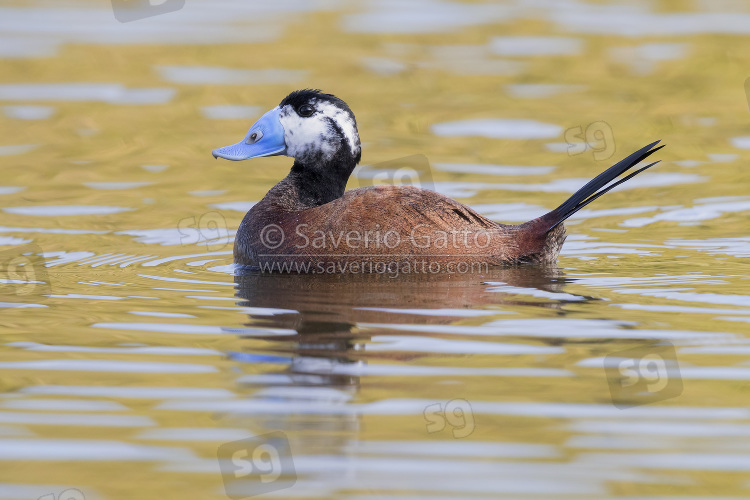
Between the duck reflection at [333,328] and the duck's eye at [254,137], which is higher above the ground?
the duck's eye at [254,137]

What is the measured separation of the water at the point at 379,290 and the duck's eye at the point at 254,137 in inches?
30.1

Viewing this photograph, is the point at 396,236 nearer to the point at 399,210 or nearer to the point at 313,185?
the point at 399,210

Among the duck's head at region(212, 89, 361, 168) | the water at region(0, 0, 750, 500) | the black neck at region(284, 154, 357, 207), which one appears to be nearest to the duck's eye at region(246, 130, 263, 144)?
the duck's head at region(212, 89, 361, 168)

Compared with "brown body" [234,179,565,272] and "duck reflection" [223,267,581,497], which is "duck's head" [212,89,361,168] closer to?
"brown body" [234,179,565,272]

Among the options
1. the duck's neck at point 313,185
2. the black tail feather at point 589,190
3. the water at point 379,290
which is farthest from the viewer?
the duck's neck at point 313,185

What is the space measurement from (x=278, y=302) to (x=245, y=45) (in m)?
8.32

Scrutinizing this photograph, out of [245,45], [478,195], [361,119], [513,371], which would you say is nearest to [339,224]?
[513,371]

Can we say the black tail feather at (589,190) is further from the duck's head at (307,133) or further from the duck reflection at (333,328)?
the duck's head at (307,133)

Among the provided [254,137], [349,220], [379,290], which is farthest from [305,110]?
[379,290]

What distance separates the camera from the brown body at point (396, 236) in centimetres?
616

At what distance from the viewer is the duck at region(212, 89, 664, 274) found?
6.18m

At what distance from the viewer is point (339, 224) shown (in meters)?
6.19

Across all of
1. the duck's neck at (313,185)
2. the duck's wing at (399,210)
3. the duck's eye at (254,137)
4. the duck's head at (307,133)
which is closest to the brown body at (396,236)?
the duck's wing at (399,210)

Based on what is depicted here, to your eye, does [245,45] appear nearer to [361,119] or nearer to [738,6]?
[361,119]
